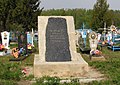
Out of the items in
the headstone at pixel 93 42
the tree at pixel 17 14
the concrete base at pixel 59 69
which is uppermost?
the tree at pixel 17 14

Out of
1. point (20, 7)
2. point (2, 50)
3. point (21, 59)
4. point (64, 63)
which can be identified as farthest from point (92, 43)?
point (20, 7)

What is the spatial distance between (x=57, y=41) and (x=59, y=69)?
3.67 ft

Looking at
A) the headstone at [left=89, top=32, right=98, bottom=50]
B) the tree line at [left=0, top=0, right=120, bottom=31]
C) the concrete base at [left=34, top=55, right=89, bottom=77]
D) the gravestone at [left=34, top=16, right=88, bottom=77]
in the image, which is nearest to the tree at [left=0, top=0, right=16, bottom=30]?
the tree line at [left=0, top=0, right=120, bottom=31]

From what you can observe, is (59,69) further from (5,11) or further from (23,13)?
(5,11)

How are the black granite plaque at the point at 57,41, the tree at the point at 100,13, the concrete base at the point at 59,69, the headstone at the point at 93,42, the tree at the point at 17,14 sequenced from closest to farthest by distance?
the concrete base at the point at 59,69 < the black granite plaque at the point at 57,41 < the headstone at the point at 93,42 < the tree at the point at 17,14 < the tree at the point at 100,13

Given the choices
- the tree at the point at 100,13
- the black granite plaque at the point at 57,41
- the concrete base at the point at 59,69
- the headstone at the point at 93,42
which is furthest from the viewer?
the tree at the point at 100,13

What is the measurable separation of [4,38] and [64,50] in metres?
10.8

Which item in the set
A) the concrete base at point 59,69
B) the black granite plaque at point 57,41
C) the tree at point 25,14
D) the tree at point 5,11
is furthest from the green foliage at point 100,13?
the concrete base at point 59,69

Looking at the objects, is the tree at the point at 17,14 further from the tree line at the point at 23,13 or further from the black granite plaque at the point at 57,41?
the black granite plaque at the point at 57,41

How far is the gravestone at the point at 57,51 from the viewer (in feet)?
25.3

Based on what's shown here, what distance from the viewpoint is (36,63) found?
7.77 metres

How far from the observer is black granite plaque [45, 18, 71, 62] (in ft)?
27.3

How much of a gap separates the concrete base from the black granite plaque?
53 centimetres

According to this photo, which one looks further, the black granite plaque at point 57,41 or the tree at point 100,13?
the tree at point 100,13
